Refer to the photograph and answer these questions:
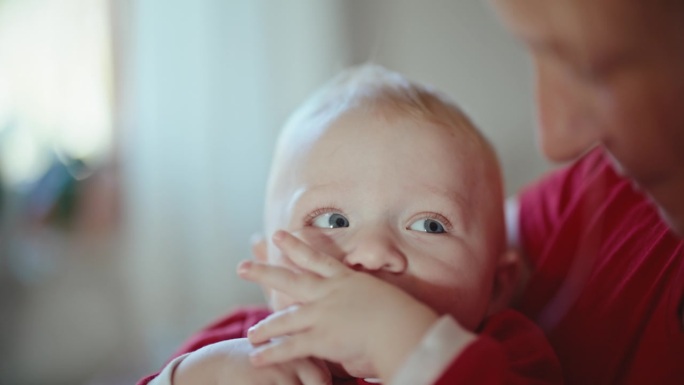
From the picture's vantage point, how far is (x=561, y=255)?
102 centimetres

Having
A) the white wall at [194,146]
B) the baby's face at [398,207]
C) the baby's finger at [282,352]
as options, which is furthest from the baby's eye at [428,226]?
the white wall at [194,146]

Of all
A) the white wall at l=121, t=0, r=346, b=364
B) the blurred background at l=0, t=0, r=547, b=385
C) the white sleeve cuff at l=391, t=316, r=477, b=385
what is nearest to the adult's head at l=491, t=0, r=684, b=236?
the white sleeve cuff at l=391, t=316, r=477, b=385

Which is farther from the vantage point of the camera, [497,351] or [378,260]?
[378,260]

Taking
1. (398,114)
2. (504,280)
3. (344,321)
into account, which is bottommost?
(504,280)

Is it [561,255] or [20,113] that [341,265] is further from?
[20,113]

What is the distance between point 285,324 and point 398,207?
225 mm

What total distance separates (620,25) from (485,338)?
0.28m

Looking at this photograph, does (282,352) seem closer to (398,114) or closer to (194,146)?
(398,114)

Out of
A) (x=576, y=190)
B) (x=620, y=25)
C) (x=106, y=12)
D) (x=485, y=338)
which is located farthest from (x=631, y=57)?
(x=106, y=12)

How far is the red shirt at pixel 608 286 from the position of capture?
2.74 feet

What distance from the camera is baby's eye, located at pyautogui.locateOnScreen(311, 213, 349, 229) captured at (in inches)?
34.5

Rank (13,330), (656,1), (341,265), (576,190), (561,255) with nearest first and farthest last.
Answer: (656,1)
(341,265)
(561,255)
(576,190)
(13,330)

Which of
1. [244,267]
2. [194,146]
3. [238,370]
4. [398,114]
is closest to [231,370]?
[238,370]

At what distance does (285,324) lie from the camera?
0.71 m
